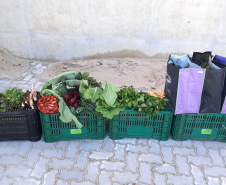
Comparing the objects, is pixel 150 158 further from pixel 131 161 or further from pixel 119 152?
pixel 119 152

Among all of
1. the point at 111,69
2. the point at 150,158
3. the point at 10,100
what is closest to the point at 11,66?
the point at 111,69

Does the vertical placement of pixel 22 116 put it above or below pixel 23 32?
below

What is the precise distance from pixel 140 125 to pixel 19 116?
176 centimetres

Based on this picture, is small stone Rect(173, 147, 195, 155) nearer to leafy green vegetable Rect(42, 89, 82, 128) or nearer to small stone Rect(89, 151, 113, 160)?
small stone Rect(89, 151, 113, 160)

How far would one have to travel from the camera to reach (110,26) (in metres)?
6.25

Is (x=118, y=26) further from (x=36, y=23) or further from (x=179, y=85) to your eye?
(x=179, y=85)

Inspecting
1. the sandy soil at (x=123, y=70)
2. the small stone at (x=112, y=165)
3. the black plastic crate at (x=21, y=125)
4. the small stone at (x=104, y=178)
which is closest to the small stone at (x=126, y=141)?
the small stone at (x=112, y=165)

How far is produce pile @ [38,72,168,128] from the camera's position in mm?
3074

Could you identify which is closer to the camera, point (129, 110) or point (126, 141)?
point (129, 110)

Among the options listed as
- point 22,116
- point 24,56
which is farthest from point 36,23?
point 22,116

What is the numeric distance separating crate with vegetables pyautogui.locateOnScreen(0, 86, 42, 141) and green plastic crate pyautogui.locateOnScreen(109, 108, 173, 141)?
45.0 inches

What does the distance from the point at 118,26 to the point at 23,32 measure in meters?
2.59

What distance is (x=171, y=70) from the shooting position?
3.19m

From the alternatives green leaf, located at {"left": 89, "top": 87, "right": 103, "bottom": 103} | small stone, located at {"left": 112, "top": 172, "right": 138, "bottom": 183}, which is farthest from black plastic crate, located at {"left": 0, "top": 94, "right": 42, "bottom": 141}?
small stone, located at {"left": 112, "top": 172, "right": 138, "bottom": 183}
